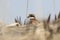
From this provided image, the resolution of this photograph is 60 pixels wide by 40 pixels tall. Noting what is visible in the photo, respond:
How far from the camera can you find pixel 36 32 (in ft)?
2.12

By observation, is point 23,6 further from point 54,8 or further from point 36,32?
point 36,32

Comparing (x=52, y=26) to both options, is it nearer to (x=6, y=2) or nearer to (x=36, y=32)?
(x=36, y=32)

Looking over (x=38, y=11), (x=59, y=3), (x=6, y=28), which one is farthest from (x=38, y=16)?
(x=6, y=28)

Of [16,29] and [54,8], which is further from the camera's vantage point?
[54,8]

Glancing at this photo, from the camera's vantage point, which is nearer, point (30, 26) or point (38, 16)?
point (30, 26)

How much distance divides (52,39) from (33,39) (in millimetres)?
86

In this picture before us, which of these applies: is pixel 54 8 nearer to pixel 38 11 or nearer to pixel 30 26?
pixel 38 11

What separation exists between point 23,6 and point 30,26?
32 cm

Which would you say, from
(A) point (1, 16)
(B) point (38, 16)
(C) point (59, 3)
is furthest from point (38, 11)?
(A) point (1, 16)

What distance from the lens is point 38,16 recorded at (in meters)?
0.90

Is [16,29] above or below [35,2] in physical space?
below

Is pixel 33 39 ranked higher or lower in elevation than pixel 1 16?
lower

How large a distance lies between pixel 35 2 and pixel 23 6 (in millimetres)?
86

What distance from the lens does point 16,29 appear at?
0.67 metres
